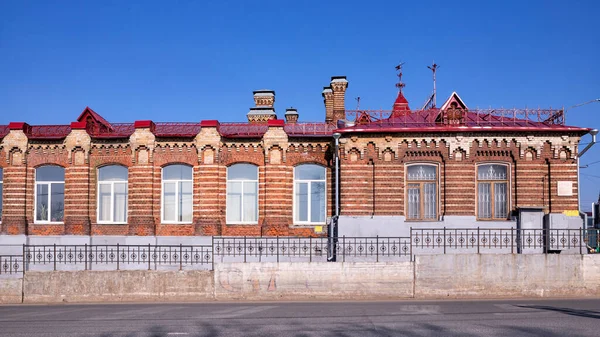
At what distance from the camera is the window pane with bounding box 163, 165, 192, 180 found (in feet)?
83.6

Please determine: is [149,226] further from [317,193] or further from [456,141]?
[456,141]

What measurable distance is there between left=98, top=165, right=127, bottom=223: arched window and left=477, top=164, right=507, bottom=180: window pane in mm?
14583

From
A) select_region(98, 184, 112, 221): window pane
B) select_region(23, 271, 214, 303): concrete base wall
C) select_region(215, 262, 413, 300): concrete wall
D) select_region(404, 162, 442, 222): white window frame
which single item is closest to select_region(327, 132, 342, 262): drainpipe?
select_region(404, 162, 442, 222): white window frame

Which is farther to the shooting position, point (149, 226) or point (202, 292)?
point (149, 226)

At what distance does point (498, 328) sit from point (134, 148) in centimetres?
1716

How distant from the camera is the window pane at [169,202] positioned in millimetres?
25359

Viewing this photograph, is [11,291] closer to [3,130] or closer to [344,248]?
[3,130]

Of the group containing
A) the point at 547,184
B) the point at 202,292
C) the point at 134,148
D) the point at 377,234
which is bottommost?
the point at 202,292

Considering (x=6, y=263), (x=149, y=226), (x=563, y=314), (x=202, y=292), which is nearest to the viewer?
(x=563, y=314)

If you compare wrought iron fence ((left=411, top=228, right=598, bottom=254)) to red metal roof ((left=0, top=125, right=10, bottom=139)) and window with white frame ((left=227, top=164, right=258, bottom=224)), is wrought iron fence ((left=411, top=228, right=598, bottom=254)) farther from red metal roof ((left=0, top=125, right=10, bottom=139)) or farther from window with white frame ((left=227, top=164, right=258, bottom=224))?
red metal roof ((left=0, top=125, right=10, bottom=139))

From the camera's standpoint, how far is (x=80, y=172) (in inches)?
1000

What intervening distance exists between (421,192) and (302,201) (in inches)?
200

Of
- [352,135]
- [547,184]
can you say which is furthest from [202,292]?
[547,184]

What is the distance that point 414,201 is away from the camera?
76.1ft
